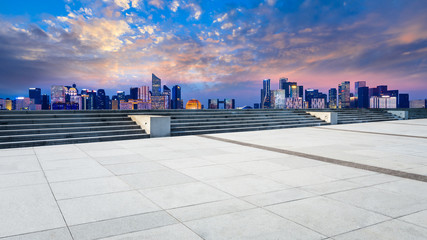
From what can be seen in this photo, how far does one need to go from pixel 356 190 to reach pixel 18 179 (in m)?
7.42

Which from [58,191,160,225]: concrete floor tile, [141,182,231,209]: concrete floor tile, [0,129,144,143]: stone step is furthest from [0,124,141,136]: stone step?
[141,182,231,209]: concrete floor tile

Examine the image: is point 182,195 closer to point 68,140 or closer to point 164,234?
point 164,234

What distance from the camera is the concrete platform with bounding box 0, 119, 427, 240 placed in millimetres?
3744

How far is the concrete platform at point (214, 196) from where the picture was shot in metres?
3.74

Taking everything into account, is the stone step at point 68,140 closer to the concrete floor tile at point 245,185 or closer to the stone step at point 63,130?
the stone step at point 63,130

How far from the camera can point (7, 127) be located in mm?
12797

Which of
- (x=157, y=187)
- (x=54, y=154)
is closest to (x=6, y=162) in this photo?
(x=54, y=154)

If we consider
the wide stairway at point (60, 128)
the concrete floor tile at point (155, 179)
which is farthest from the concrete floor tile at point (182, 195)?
the wide stairway at point (60, 128)

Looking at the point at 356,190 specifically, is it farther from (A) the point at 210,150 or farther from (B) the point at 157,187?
(A) the point at 210,150

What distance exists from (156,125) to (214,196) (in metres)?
9.96

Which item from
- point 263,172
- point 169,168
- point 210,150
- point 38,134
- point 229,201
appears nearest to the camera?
point 229,201

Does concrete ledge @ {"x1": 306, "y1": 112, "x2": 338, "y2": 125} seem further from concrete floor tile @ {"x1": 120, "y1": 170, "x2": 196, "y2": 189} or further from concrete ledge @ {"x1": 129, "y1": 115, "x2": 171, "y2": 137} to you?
concrete floor tile @ {"x1": 120, "y1": 170, "x2": 196, "y2": 189}

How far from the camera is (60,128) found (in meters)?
13.4

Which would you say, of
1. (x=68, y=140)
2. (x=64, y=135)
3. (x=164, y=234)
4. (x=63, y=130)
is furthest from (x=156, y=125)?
(x=164, y=234)
